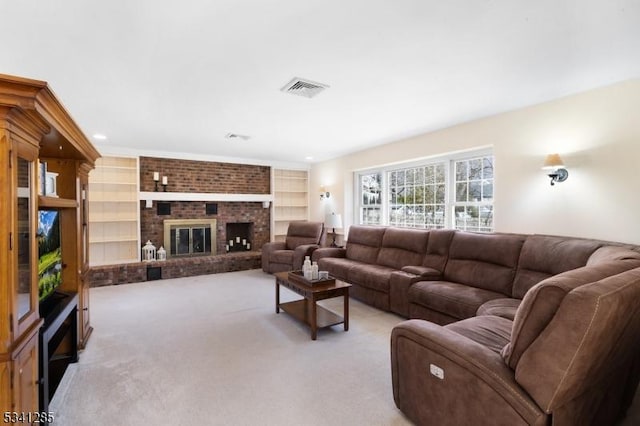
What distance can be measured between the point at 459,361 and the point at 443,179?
331 centimetres

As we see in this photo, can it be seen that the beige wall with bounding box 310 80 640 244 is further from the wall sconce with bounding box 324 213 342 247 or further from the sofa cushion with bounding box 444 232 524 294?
the wall sconce with bounding box 324 213 342 247

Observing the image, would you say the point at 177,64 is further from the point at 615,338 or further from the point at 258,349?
the point at 615,338

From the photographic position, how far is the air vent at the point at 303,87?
101 inches

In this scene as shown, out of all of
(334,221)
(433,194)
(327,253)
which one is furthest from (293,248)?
(433,194)

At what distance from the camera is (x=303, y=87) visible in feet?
8.80

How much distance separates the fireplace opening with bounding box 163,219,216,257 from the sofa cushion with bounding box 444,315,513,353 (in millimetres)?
5180

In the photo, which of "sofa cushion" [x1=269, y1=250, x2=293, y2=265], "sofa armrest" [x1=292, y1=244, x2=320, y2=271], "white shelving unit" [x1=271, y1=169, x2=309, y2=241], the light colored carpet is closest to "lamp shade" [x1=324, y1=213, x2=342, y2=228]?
"sofa armrest" [x1=292, y1=244, x2=320, y2=271]

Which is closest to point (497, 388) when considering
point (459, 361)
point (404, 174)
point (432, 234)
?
point (459, 361)

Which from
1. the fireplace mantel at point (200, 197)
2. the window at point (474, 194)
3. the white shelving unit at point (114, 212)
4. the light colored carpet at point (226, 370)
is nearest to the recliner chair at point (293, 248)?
the fireplace mantel at point (200, 197)

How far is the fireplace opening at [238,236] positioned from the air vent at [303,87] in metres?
4.29

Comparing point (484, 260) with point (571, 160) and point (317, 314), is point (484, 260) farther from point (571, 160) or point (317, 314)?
point (317, 314)

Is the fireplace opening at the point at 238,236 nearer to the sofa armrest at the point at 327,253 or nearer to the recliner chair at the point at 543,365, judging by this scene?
the sofa armrest at the point at 327,253

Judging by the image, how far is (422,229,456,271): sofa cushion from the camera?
3.64m

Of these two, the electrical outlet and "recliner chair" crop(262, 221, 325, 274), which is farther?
"recliner chair" crop(262, 221, 325, 274)
